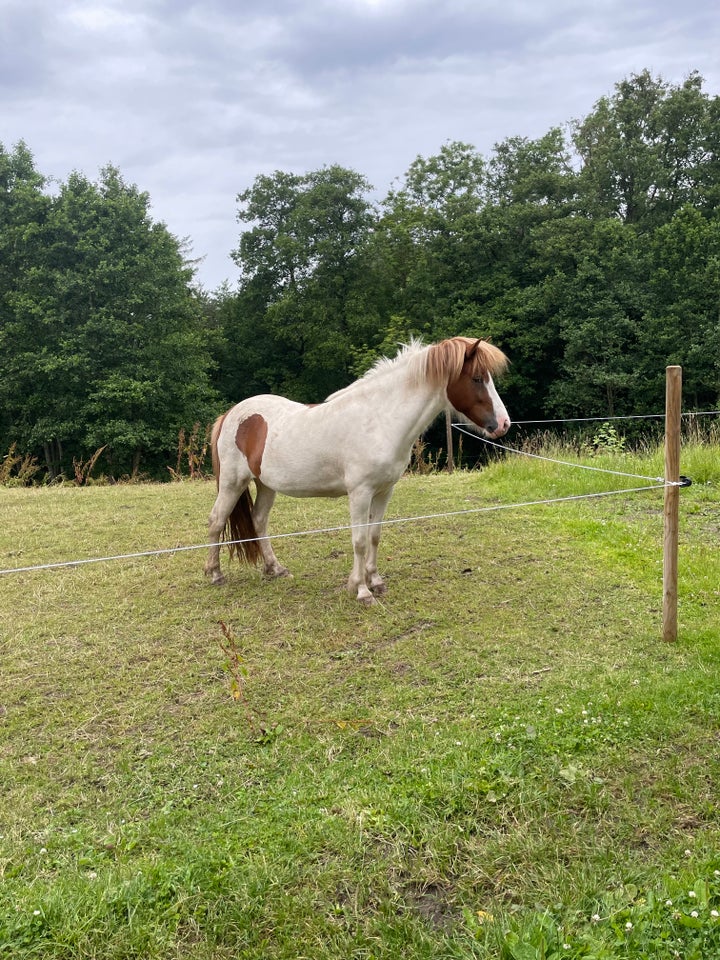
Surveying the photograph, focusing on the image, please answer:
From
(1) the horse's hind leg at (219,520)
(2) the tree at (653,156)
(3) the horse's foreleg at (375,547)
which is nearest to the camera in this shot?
(3) the horse's foreleg at (375,547)

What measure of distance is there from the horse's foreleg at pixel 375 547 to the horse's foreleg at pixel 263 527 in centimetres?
90

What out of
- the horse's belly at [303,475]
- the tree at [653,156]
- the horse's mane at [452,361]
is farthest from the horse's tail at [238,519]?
the tree at [653,156]

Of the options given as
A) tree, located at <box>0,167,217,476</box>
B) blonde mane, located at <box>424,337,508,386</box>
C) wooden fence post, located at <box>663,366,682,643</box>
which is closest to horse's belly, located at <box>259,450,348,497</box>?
blonde mane, located at <box>424,337,508,386</box>

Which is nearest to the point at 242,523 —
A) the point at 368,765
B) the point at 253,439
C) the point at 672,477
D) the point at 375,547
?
the point at 253,439

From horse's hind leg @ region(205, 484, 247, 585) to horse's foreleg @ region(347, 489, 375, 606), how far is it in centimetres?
121

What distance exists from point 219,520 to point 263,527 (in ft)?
1.39

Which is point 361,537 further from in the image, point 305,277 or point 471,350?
Answer: point 305,277

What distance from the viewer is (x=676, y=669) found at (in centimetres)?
340

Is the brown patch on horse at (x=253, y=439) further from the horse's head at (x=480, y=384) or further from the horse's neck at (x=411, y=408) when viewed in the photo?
the horse's head at (x=480, y=384)

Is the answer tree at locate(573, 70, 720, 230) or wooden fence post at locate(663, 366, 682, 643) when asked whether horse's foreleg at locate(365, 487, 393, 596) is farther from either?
tree at locate(573, 70, 720, 230)

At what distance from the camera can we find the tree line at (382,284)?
72.0ft

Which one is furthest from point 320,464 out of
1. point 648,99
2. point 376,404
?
point 648,99

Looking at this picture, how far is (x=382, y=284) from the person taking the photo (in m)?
29.9

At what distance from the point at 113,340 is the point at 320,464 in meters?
20.0
